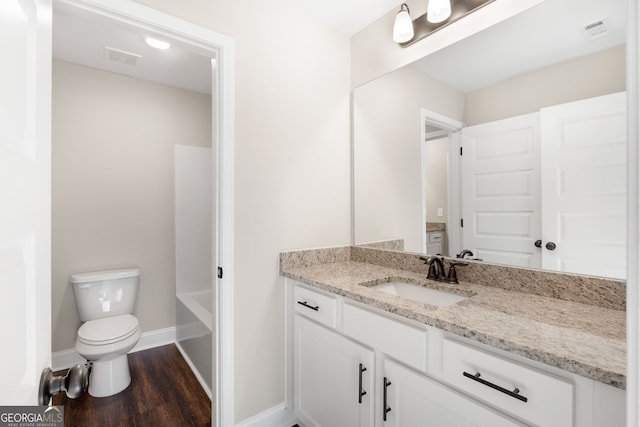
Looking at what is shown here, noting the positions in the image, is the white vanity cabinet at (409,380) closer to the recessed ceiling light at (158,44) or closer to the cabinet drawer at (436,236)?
the cabinet drawer at (436,236)

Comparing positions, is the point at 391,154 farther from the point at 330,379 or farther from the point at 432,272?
the point at 330,379

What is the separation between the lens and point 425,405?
1.05 m

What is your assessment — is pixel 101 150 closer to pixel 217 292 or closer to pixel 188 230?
pixel 188 230

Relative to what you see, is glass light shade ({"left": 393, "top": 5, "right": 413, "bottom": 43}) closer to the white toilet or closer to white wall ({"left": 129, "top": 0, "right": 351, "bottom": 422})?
white wall ({"left": 129, "top": 0, "right": 351, "bottom": 422})

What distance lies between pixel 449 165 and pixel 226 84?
1239 mm

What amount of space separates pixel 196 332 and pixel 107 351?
0.53 metres

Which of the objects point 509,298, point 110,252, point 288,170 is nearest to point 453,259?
point 509,298

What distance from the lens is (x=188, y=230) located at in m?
2.91

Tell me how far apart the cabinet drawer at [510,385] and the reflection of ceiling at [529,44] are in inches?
45.4

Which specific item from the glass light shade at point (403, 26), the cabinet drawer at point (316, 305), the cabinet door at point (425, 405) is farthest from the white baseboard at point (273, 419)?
the glass light shade at point (403, 26)

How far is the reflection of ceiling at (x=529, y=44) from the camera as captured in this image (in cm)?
113

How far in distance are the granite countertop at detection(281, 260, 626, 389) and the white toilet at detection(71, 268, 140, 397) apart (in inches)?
57.5

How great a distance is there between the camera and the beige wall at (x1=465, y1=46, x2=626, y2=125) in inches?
43.0

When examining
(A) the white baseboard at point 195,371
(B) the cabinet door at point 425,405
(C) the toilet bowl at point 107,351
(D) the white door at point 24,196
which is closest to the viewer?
(D) the white door at point 24,196
